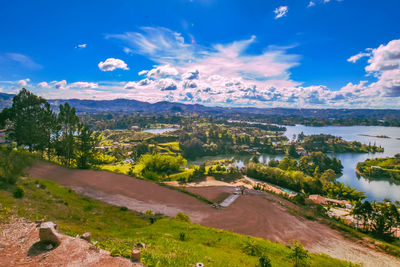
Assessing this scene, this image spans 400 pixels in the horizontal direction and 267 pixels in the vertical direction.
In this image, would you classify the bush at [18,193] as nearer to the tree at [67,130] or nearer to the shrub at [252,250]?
the shrub at [252,250]

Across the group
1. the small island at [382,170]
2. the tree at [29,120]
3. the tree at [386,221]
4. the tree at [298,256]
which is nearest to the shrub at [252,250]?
the tree at [298,256]

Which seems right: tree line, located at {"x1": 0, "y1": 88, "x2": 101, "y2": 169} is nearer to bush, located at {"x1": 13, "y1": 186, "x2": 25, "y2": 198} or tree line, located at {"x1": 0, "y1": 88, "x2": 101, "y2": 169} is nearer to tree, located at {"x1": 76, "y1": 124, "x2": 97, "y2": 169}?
tree, located at {"x1": 76, "y1": 124, "x2": 97, "y2": 169}

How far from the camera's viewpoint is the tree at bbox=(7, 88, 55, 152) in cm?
3416

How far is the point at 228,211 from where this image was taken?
30.5 metres

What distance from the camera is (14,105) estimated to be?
112 feet

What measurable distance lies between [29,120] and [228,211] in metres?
38.5

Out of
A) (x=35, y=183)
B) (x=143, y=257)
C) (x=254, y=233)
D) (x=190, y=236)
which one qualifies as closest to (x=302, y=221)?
(x=254, y=233)

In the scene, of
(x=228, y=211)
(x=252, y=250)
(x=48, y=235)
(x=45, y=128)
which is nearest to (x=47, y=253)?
(x=48, y=235)

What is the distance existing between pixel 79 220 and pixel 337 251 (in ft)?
88.4

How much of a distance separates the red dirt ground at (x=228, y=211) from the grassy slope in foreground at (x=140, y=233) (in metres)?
5.59

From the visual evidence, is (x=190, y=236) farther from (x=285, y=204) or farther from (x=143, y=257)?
(x=285, y=204)

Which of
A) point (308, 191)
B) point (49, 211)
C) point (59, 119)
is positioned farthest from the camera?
point (308, 191)

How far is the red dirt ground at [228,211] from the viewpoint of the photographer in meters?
22.8

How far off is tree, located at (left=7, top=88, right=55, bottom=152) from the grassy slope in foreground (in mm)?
19766
